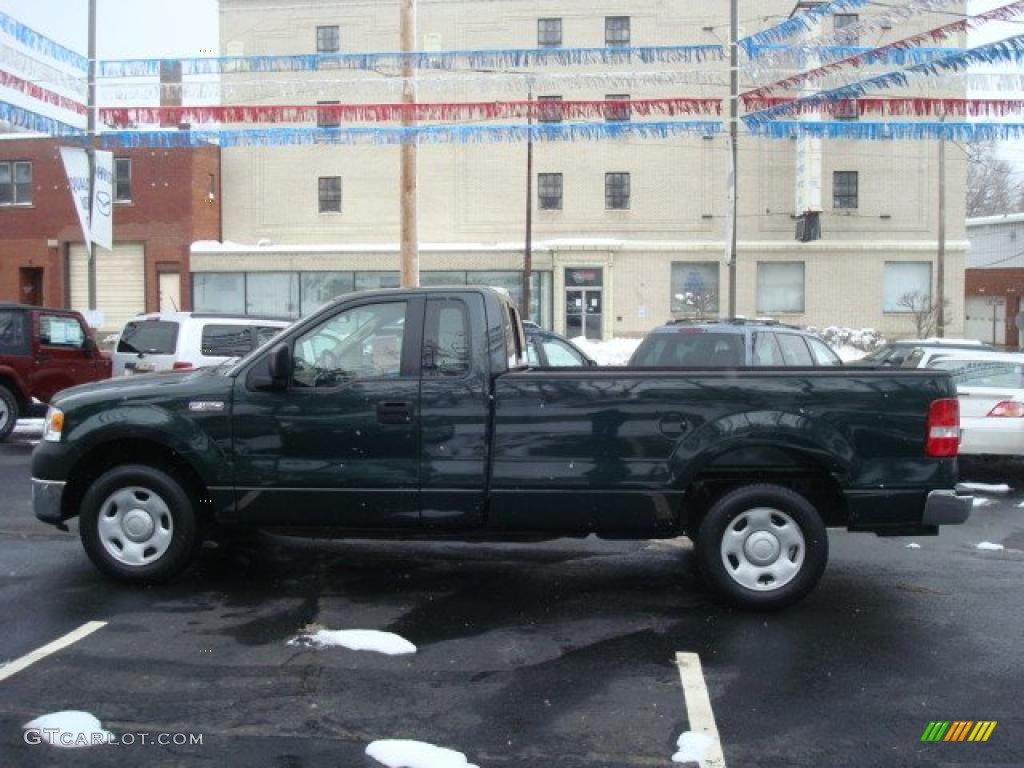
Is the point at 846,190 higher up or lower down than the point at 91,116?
higher up

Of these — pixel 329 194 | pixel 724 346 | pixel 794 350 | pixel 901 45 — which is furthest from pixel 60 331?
pixel 329 194

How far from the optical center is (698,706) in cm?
459

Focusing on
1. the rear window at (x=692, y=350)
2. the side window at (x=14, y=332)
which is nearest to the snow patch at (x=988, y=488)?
the rear window at (x=692, y=350)

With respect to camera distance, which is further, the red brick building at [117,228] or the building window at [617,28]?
the building window at [617,28]

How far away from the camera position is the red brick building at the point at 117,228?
3619 centimetres

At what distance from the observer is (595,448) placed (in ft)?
19.4

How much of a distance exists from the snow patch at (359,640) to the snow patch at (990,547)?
518cm

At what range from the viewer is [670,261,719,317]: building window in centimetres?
3706

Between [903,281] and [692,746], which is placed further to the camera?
[903,281]

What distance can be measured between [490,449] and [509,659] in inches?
51.4

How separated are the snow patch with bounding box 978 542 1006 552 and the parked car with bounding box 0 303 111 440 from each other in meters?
12.0

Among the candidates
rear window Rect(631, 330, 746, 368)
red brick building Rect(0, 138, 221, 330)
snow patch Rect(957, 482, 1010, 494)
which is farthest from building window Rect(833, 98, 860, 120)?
red brick building Rect(0, 138, 221, 330)

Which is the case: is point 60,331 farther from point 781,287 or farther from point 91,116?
point 781,287

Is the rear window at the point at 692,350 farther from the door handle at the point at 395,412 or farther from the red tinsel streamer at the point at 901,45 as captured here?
the door handle at the point at 395,412
